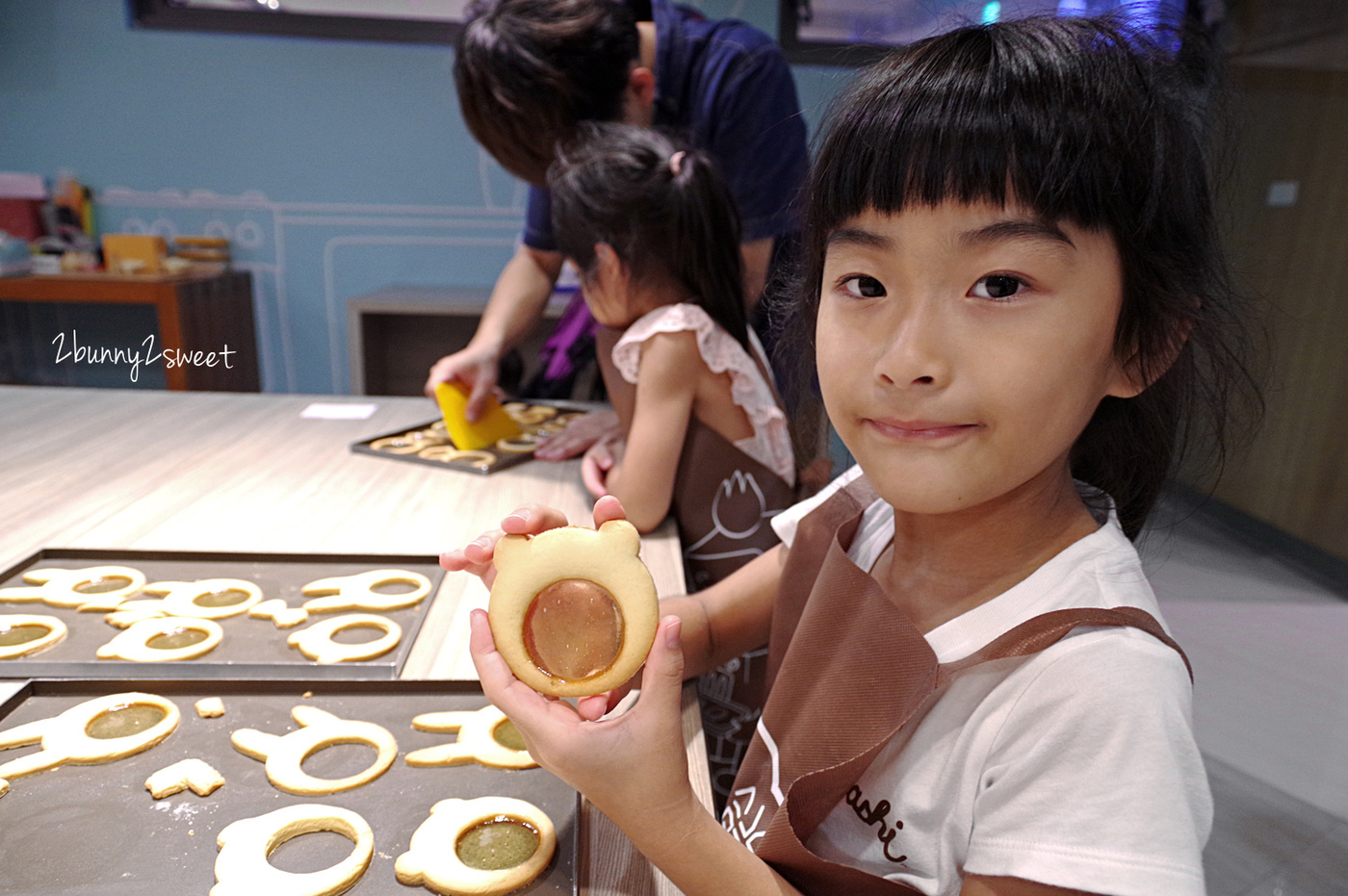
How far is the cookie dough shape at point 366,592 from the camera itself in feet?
2.81

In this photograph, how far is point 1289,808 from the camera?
5.40 ft

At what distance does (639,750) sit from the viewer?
512 millimetres

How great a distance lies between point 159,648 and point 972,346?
0.72 metres

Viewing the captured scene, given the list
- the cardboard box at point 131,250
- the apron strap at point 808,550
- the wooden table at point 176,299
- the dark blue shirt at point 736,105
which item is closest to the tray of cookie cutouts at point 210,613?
the apron strap at point 808,550

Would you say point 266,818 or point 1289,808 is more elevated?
point 266,818

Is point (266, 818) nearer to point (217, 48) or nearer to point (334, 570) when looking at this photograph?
point (334, 570)

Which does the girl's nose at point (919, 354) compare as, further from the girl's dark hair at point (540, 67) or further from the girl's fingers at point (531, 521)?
the girl's dark hair at point (540, 67)

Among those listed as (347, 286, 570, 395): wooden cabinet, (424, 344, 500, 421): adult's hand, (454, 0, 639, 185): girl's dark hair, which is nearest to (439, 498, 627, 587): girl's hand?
(424, 344, 500, 421): adult's hand

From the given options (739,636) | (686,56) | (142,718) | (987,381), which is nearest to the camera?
(987,381)

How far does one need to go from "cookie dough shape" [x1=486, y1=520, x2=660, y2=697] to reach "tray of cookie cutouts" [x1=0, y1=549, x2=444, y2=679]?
0.24m

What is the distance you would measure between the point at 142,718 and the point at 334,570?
0.29 metres

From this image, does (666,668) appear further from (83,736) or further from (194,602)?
(194,602)

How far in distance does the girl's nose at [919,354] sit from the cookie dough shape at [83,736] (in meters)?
0.59

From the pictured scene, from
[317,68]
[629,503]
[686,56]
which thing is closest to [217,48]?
[317,68]
